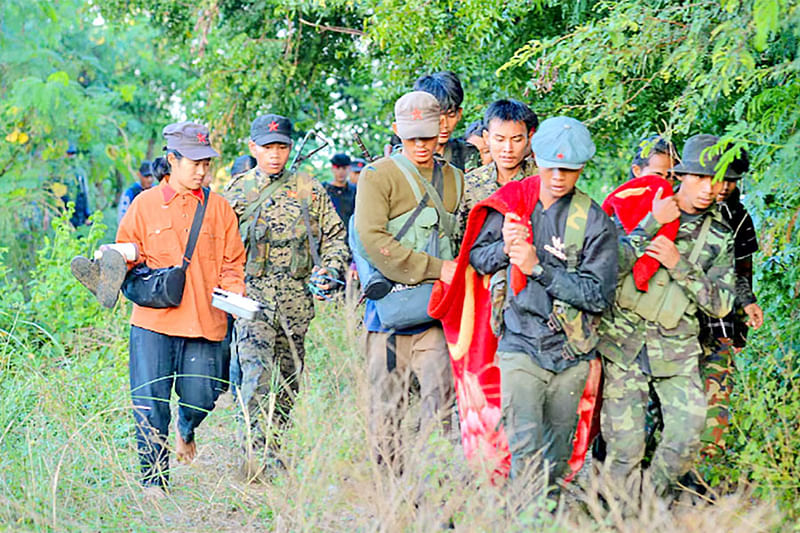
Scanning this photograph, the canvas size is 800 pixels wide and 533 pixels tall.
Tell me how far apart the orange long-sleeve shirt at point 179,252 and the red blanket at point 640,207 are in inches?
90.5

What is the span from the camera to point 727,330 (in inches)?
222

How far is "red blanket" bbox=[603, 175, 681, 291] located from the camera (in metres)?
5.45

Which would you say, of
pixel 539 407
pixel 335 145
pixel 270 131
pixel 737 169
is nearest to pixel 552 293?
pixel 539 407

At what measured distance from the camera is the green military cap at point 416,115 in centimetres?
580

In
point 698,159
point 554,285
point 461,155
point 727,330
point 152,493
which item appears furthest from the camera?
point 461,155

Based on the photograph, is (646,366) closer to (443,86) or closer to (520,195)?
(520,195)

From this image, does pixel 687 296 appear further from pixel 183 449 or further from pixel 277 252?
pixel 183 449

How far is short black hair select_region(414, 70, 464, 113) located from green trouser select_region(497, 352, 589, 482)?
2120mm

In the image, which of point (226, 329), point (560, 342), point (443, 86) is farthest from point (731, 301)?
point (226, 329)

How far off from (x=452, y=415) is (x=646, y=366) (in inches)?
55.3

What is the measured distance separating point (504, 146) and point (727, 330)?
5.22ft

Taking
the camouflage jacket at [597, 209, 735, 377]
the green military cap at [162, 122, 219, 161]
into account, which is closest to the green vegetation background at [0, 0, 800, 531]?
the camouflage jacket at [597, 209, 735, 377]

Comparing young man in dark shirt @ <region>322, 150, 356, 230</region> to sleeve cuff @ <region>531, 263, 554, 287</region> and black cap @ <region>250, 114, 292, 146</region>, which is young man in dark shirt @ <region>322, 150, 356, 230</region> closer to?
black cap @ <region>250, 114, 292, 146</region>

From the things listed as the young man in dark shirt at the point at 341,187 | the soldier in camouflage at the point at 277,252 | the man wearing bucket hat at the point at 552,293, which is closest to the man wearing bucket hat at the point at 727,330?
the man wearing bucket hat at the point at 552,293
